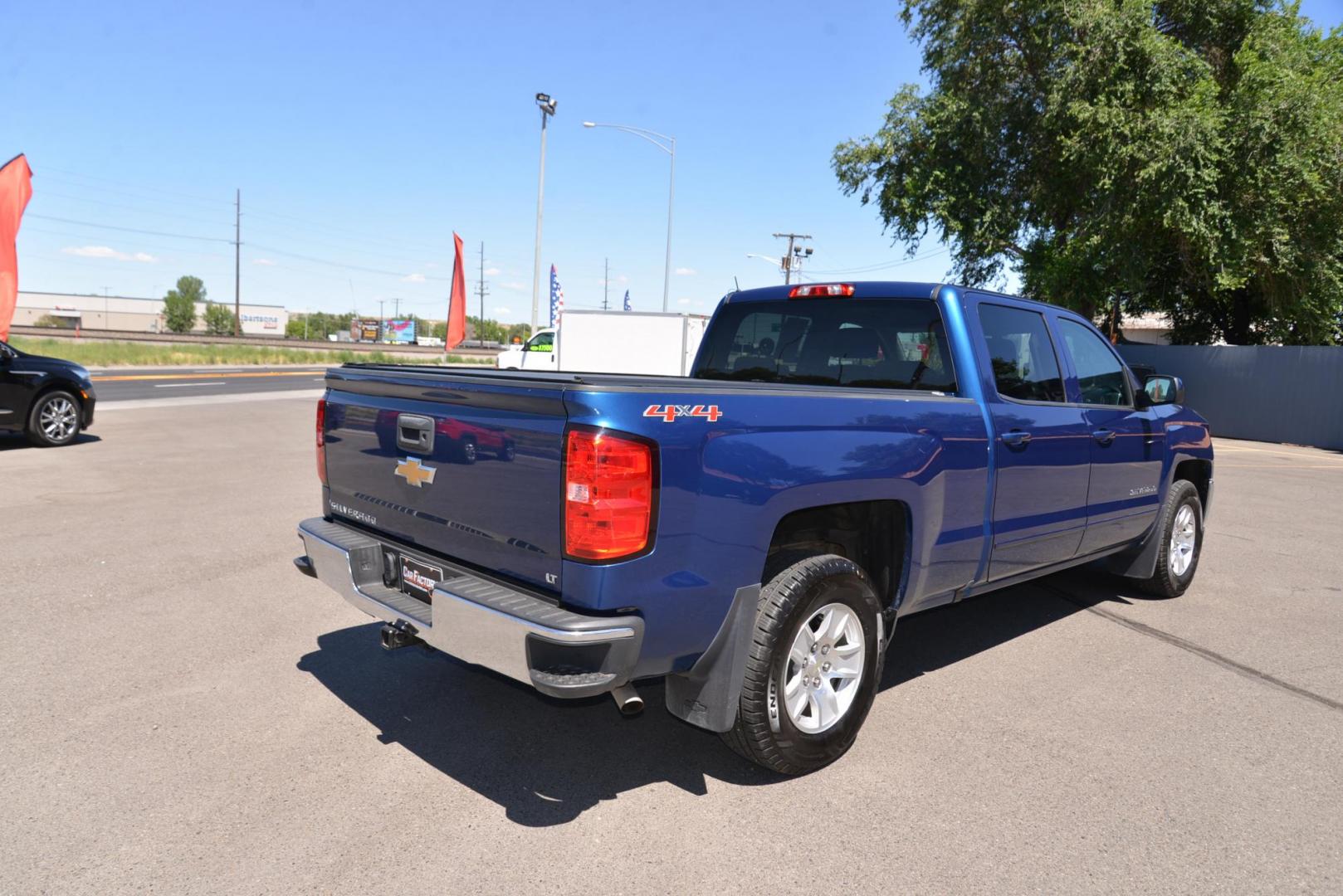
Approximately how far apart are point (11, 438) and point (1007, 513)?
13266 mm

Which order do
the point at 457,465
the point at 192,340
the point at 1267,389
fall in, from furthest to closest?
1. the point at 192,340
2. the point at 1267,389
3. the point at 457,465

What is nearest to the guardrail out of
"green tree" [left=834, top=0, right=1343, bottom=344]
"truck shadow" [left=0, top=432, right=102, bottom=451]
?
"green tree" [left=834, top=0, right=1343, bottom=344]

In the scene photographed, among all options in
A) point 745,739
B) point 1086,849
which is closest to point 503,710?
point 745,739

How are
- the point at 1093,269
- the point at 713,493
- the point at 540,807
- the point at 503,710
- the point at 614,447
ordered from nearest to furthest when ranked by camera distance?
the point at 614,447 → the point at 713,493 → the point at 540,807 → the point at 503,710 → the point at 1093,269

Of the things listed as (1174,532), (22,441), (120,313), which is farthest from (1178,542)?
(120,313)

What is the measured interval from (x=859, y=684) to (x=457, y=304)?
3134 centimetres

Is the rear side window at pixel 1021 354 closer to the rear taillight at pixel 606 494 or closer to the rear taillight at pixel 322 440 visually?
the rear taillight at pixel 606 494

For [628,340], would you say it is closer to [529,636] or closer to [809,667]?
[809,667]

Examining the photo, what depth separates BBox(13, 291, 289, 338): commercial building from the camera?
130375mm

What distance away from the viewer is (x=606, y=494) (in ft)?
8.86

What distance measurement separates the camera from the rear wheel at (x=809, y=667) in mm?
3156

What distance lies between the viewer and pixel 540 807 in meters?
3.14

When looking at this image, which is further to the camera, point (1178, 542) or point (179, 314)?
→ point (179, 314)

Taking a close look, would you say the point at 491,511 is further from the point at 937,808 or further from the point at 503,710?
the point at 937,808
